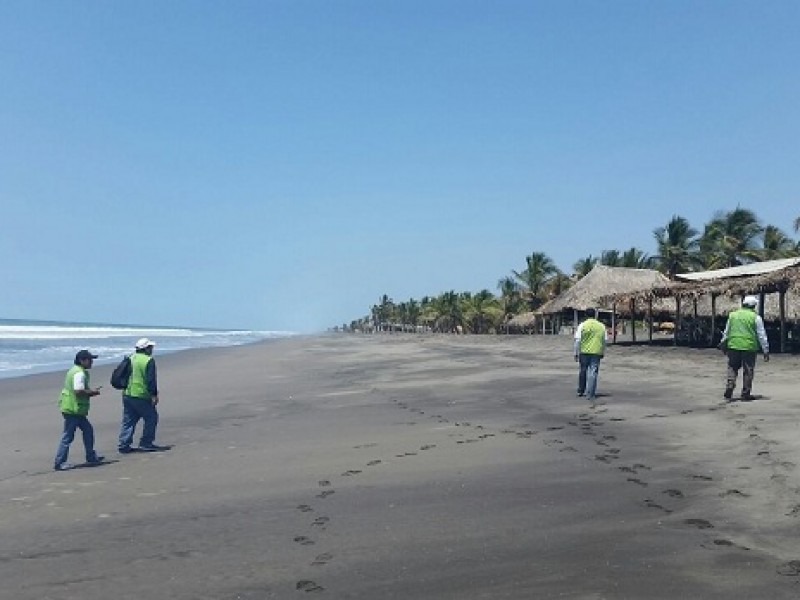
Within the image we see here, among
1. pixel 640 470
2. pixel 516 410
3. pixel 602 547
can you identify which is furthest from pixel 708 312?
pixel 602 547

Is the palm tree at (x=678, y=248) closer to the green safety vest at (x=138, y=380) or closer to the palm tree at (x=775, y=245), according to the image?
the palm tree at (x=775, y=245)

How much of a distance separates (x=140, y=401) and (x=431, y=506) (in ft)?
18.7

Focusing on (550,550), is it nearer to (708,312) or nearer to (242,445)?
(242,445)

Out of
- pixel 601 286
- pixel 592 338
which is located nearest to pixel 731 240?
pixel 601 286

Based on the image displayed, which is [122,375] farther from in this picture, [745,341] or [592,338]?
[745,341]

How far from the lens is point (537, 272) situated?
6856 centimetres

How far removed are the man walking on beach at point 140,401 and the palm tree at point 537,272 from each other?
60.4m

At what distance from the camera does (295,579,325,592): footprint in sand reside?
439cm

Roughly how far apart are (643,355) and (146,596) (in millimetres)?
24066

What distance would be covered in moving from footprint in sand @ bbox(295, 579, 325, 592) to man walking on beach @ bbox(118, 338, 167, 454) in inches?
253

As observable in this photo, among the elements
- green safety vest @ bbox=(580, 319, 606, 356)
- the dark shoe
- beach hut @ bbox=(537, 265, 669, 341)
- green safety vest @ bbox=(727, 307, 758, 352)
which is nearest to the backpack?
the dark shoe

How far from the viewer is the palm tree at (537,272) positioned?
68438 millimetres

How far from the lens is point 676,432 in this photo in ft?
29.8

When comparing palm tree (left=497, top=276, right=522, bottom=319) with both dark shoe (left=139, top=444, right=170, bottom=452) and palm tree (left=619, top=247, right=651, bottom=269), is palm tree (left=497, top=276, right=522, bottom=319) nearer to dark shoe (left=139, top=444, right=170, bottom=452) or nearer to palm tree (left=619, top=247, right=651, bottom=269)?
palm tree (left=619, top=247, right=651, bottom=269)
